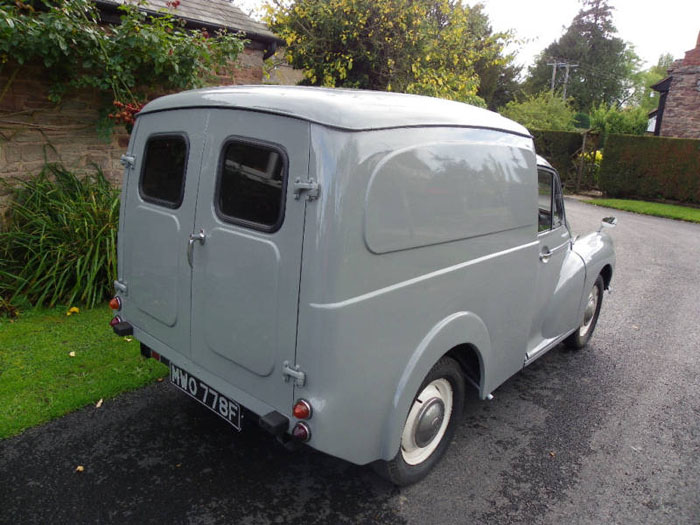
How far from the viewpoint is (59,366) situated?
3990 millimetres

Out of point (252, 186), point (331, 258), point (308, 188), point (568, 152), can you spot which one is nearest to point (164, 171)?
point (252, 186)

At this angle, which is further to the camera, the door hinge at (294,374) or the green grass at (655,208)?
the green grass at (655,208)

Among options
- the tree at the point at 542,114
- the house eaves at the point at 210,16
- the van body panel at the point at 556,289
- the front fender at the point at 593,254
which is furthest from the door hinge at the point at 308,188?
the tree at the point at 542,114

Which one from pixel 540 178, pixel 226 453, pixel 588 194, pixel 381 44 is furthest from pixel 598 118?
pixel 226 453

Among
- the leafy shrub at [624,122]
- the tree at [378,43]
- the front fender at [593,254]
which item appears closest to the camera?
the front fender at [593,254]

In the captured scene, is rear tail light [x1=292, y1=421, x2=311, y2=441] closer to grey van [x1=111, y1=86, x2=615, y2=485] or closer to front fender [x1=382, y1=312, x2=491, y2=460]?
grey van [x1=111, y1=86, x2=615, y2=485]

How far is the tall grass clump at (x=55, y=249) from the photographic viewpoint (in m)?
5.04

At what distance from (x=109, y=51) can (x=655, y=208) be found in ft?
50.7

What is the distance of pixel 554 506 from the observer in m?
2.82

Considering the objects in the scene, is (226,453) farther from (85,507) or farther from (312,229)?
(312,229)

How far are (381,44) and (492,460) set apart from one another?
7221 millimetres

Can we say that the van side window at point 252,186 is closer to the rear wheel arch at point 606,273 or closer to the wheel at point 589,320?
the wheel at point 589,320

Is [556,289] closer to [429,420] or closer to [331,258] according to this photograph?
[429,420]

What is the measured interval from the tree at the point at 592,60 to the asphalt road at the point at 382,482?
168ft
